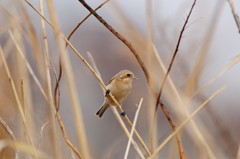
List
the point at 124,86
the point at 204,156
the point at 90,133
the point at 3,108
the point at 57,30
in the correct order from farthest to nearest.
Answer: the point at 90,133 → the point at 124,86 → the point at 3,108 → the point at 204,156 → the point at 57,30

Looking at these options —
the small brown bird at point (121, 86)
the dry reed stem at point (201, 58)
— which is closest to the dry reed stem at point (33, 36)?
the dry reed stem at point (201, 58)

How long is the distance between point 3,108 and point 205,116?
6.07 feet

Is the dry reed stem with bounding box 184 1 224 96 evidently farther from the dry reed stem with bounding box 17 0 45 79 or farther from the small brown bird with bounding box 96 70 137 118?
the small brown bird with bounding box 96 70 137 118

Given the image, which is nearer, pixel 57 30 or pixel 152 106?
pixel 57 30

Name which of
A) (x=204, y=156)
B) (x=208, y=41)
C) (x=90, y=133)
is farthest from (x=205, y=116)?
(x=90, y=133)

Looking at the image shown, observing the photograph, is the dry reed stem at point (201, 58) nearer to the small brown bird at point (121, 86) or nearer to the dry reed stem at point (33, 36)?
the dry reed stem at point (33, 36)

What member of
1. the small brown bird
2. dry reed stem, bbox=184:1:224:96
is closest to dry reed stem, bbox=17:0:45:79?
dry reed stem, bbox=184:1:224:96

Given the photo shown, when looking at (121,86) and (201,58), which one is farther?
(121,86)

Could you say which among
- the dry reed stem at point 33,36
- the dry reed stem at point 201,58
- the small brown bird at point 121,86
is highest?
the dry reed stem at point 33,36

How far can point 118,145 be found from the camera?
1.92 meters

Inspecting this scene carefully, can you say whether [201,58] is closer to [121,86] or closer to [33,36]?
[33,36]

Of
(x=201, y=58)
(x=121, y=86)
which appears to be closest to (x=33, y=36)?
(x=201, y=58)

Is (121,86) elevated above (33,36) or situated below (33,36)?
below

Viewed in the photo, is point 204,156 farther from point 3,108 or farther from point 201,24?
point 3,108
